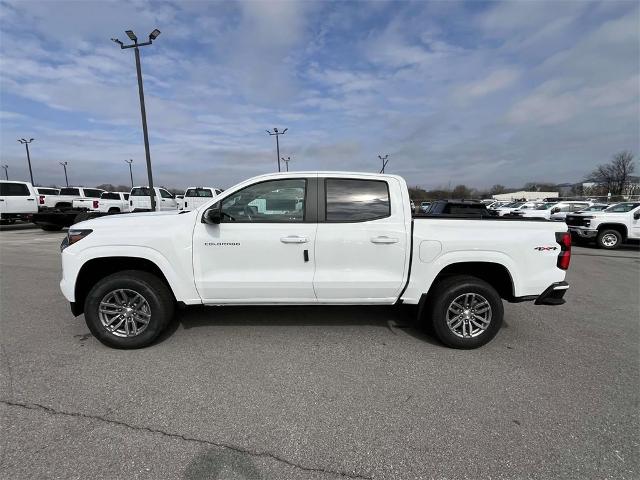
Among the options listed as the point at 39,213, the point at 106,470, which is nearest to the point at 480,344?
the point at 106,470

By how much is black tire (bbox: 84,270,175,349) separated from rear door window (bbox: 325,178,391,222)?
74.7 inches

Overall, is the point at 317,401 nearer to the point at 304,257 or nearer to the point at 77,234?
the point at 304,257

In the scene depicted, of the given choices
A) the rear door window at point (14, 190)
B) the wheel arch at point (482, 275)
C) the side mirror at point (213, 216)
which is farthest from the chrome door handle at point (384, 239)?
the rear door window at point (14, 190)

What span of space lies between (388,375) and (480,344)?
120 centimetres

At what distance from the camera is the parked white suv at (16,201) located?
15.9 m

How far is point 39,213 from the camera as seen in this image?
15383mm

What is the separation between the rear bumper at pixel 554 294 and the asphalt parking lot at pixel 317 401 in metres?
0.53

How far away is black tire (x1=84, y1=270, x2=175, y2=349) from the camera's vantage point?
3.59 metres

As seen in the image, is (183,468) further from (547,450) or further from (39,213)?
(39,213)

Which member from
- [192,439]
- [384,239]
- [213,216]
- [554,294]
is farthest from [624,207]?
[192,439]

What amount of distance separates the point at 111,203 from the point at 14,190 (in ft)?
15.2

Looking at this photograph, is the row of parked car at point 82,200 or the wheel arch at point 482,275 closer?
the wheel arch at point 482,275

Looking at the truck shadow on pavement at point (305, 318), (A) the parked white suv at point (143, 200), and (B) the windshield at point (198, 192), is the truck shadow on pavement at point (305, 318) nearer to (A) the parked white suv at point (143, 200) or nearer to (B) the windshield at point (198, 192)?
(A) the parked white suv at point (143, 200)

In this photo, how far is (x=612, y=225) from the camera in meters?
12.5
